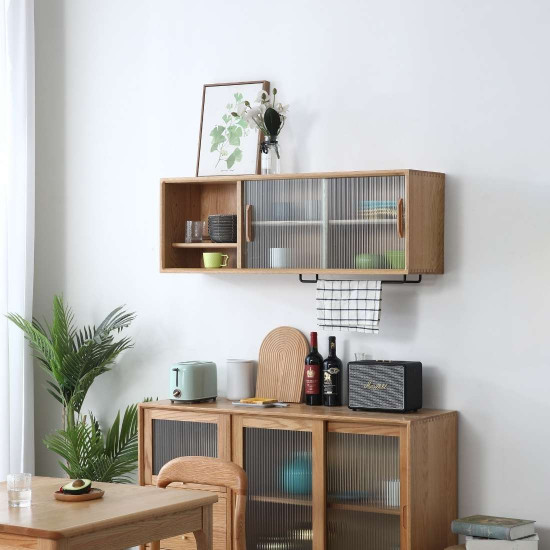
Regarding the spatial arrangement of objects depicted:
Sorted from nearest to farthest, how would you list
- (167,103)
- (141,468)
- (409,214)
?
(409,214), (141,468), (167,103)

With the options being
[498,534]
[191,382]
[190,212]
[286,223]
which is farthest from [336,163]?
[498,534]

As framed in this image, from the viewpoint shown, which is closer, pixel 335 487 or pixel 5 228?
pixel 335 487

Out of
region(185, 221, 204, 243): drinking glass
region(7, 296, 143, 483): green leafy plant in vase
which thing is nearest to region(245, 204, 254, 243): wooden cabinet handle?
region(185, 221, 204, 243): drinking glass

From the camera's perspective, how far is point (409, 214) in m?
4.65

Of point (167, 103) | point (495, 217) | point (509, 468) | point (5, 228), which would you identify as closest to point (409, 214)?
point (495, 217)

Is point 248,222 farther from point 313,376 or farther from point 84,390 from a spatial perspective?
point 84,390

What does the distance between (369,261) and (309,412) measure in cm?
75

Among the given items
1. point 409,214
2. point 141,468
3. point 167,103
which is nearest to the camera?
point 409,214

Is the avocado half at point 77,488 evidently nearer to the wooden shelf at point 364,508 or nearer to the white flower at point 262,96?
the wooden shelf at point 364,508

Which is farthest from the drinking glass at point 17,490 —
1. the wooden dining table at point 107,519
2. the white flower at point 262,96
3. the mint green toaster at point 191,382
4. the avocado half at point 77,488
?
the white flower at point 262,96

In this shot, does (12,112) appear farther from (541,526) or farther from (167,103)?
(541,526)

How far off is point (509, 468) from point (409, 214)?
123 centimetres

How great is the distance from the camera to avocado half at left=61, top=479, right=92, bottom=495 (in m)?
3.82

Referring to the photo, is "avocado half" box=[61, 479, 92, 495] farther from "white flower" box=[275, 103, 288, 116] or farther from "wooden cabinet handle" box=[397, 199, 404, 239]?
"white flower" box=[275, 103, 288, 116]
